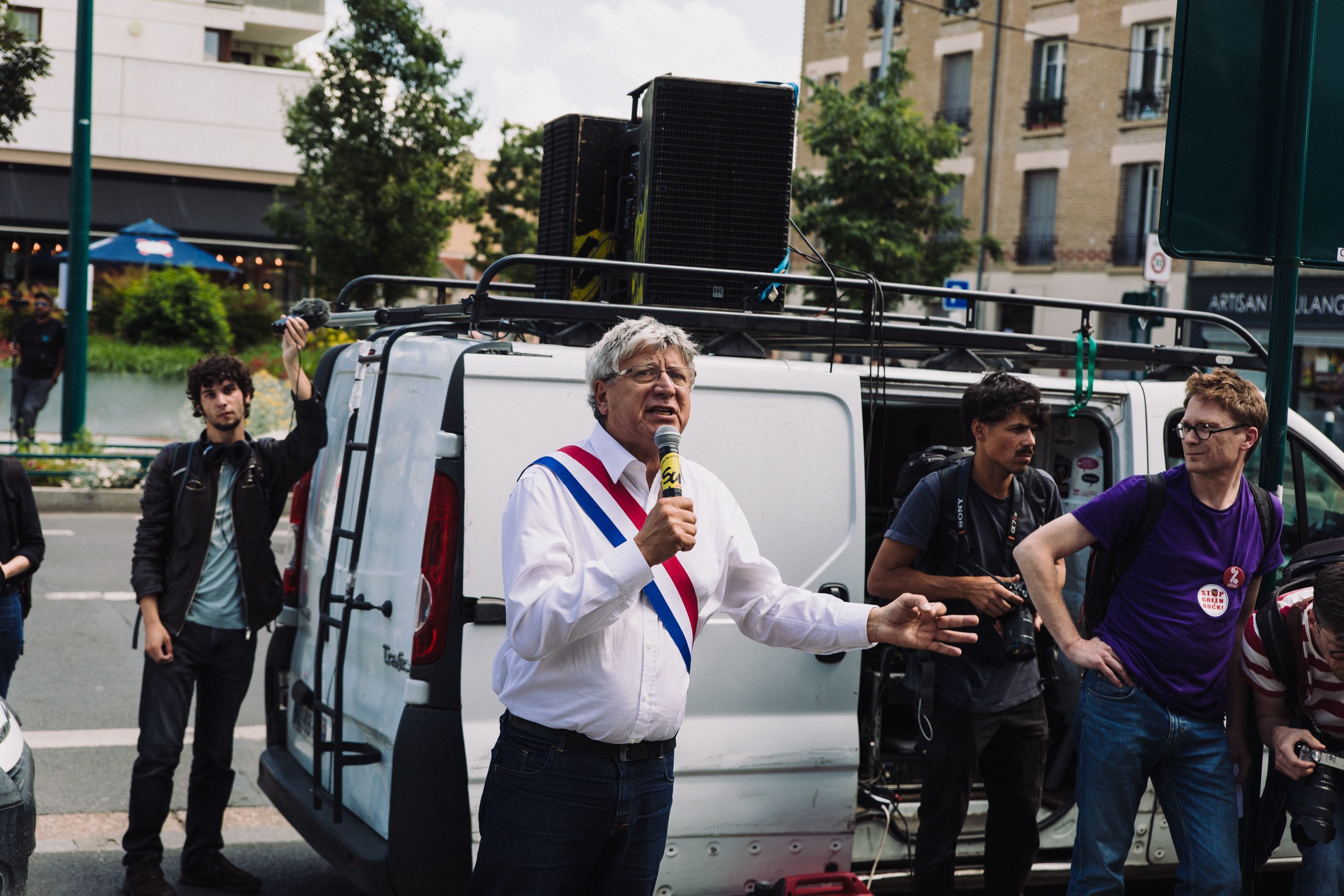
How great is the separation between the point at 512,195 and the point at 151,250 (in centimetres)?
799

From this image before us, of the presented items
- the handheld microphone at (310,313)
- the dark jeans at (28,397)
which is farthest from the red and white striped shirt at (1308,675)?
the dark jeans at (28,397)

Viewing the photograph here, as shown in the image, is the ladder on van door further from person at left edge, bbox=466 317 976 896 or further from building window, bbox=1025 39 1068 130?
building window, bbox=1025 39 1068 130

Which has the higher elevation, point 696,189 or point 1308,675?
point 696,189

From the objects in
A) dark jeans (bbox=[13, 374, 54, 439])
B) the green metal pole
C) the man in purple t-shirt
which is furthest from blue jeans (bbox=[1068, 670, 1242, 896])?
dark jeans (bbox=[13, 374, 54, 439])

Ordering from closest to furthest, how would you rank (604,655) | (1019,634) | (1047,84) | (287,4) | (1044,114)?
Result: (604,655), (1019,634), (1044,114), (1047,84), (287,4)

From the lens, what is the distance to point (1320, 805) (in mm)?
3473

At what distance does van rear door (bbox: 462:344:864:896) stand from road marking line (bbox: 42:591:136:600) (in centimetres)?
642

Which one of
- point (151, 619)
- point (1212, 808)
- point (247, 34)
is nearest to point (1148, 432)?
point (1212, 808)

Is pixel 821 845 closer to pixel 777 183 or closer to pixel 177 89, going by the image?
pixel 777 183

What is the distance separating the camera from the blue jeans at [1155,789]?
371 centimetres

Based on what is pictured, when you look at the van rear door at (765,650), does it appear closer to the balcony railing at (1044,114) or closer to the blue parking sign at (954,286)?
the blue parking sign at (954,286)

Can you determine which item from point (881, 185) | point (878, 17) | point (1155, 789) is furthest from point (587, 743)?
point (878, 17)

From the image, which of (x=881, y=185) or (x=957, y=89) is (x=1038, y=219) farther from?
(x=881, y=185)

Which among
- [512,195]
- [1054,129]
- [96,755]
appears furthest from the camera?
[1054,129]
